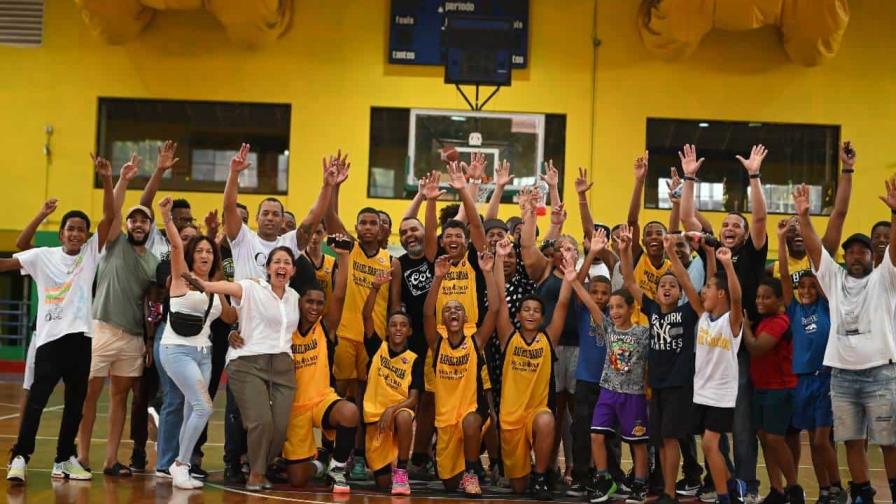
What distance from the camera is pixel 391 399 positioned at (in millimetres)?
7434

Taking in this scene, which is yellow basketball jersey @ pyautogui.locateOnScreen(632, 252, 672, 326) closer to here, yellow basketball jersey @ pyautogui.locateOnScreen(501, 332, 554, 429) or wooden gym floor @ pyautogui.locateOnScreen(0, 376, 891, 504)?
yellow basketball jersey @ pyautogui.locateOnScreen(501, 332, 554, 429)

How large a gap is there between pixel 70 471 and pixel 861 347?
5458 millimetres

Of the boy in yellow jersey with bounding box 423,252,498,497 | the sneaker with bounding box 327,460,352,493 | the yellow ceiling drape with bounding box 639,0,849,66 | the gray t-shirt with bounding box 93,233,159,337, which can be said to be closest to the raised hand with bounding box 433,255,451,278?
the boy in yellow jersey with bounding box 423,252,498,497

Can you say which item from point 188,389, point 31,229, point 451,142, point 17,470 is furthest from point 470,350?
point 451,142

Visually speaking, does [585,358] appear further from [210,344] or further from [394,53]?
[394,53]

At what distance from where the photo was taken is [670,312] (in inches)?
282

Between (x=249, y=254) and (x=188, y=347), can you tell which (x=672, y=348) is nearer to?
→ (x=249, y=254)

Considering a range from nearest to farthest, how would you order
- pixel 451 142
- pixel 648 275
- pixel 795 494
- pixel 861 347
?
pixel 861 347
pixel 795 494
pixel 648 275
pixel 451 142

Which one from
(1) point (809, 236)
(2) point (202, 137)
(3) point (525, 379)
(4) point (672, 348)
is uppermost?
(2) point (202, 137)

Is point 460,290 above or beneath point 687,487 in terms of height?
above

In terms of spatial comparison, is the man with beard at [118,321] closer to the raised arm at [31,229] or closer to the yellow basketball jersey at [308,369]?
the raised arm at [31,229]

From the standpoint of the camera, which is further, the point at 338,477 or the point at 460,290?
the point at 460,290

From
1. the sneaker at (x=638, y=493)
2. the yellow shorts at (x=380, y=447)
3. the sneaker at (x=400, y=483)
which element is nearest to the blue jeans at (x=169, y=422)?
the yellow shorts at (x=380, y=447)

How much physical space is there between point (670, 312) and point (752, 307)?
579 mm
